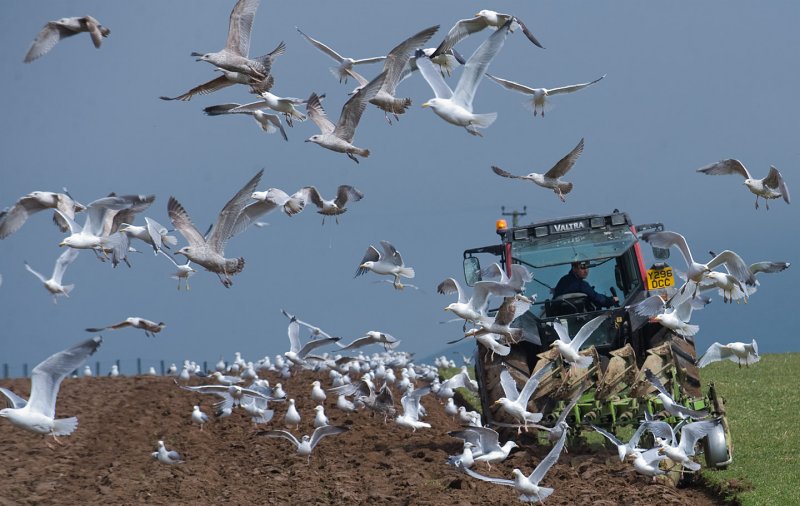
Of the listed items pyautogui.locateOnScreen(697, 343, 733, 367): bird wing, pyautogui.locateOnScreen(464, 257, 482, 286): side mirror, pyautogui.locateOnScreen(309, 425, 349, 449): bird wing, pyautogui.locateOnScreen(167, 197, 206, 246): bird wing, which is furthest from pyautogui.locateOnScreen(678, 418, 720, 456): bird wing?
pyautogui.locateOnScreen(167, 197, 206, 246): bird wing

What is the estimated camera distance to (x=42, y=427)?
11023mm

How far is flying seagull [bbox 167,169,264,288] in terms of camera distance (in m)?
11.2

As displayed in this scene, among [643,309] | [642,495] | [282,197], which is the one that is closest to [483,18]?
[282,197]


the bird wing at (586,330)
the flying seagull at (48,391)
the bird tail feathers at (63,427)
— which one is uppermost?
the bird wing at (586,330)

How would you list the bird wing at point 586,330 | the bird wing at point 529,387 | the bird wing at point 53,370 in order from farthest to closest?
the bird wing at point 586,330 < the bird wing at point 529,387 < the bird wing at point 53,370

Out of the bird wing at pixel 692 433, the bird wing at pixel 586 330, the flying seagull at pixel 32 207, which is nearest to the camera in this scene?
the bird wing at pixel 692 433

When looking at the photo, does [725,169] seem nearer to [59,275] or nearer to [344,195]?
[344,195]

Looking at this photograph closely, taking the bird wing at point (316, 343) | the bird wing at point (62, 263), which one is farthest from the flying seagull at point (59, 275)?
the bird wing at point (316, 343)

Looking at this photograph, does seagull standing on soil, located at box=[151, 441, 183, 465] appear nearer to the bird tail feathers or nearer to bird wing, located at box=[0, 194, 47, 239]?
bird wing, located at box=[0, 194, 47, 239]

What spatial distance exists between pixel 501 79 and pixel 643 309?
9.11 feet

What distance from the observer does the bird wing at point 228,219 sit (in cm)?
1111

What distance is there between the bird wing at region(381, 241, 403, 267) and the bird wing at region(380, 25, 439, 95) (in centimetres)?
205

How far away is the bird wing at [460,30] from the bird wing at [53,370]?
403 cm

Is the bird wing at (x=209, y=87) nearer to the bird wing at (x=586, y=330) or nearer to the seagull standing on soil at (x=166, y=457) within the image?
the bird wing at (x=586, y=330)
